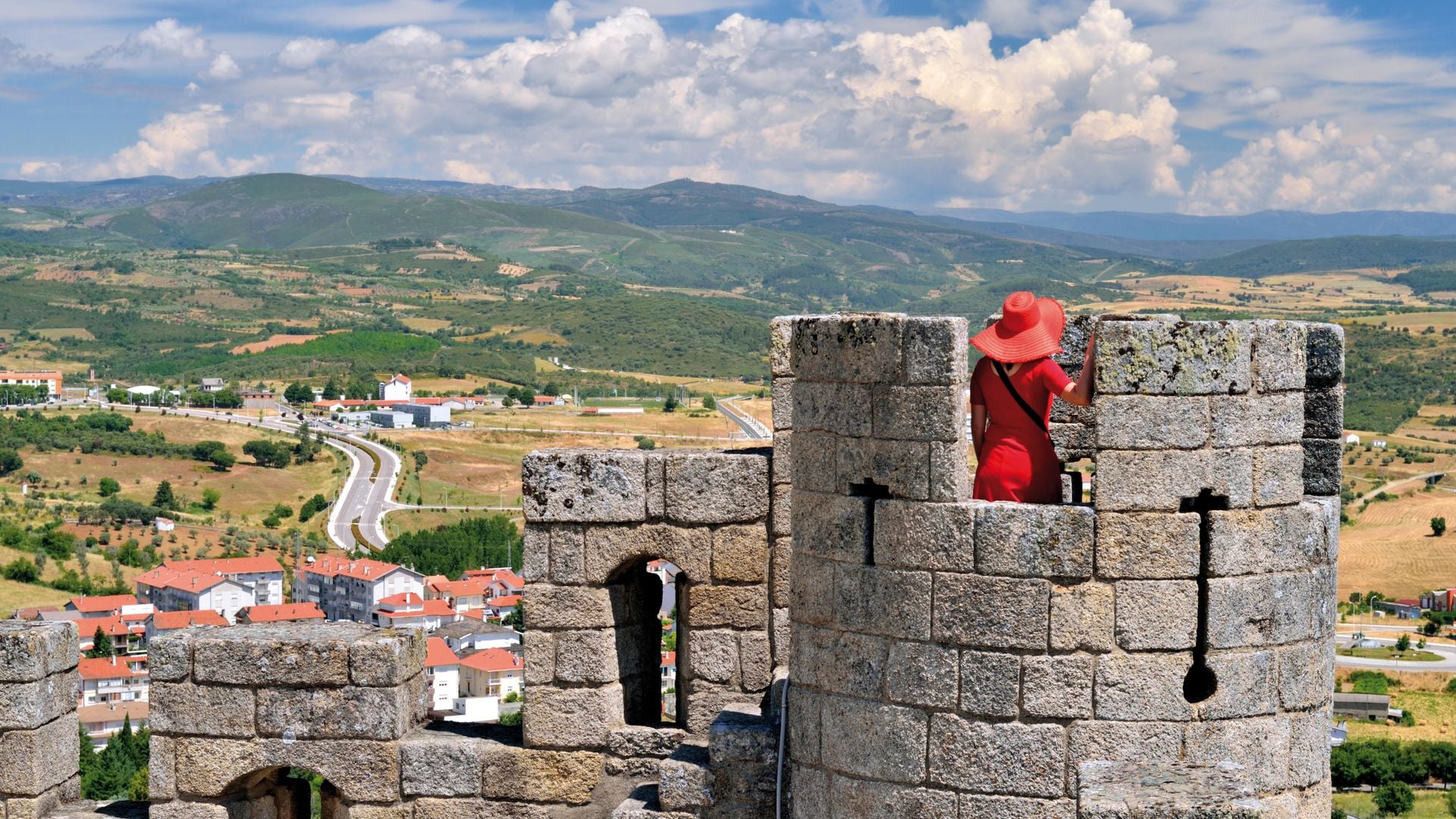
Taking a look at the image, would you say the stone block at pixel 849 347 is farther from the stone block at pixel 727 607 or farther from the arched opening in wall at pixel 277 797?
the arched opening in wall at pixel 277 797

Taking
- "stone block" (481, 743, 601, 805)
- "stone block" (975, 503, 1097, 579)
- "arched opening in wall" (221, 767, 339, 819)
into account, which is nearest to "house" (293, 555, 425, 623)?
"arched opening in wall" (221, 767, 339, 819)

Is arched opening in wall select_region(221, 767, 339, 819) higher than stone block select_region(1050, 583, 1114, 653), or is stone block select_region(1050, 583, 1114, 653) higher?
stone block select_region(1050, 583, 1114, 653)

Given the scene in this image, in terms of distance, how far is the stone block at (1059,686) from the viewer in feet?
22.7

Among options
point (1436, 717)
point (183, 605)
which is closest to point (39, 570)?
point (183, 605)

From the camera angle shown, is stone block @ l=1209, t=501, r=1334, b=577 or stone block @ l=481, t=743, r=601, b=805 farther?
stone block @ l=481, t=743, r=601, b=805

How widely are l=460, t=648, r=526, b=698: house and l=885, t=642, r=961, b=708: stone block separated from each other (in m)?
36.0

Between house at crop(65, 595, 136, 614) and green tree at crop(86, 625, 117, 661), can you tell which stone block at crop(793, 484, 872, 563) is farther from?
house at crop(65, 595, 136, 614)

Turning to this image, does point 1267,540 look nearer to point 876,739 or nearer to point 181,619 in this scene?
point 876,739

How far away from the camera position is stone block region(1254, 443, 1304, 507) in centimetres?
716

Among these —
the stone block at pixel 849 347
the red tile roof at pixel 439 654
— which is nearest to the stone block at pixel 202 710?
the stone block at pixel 849 347

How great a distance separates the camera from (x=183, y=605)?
6172cm

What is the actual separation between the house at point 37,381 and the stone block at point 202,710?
153329mm

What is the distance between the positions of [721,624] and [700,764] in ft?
3.59

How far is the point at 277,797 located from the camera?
33.4 feet
